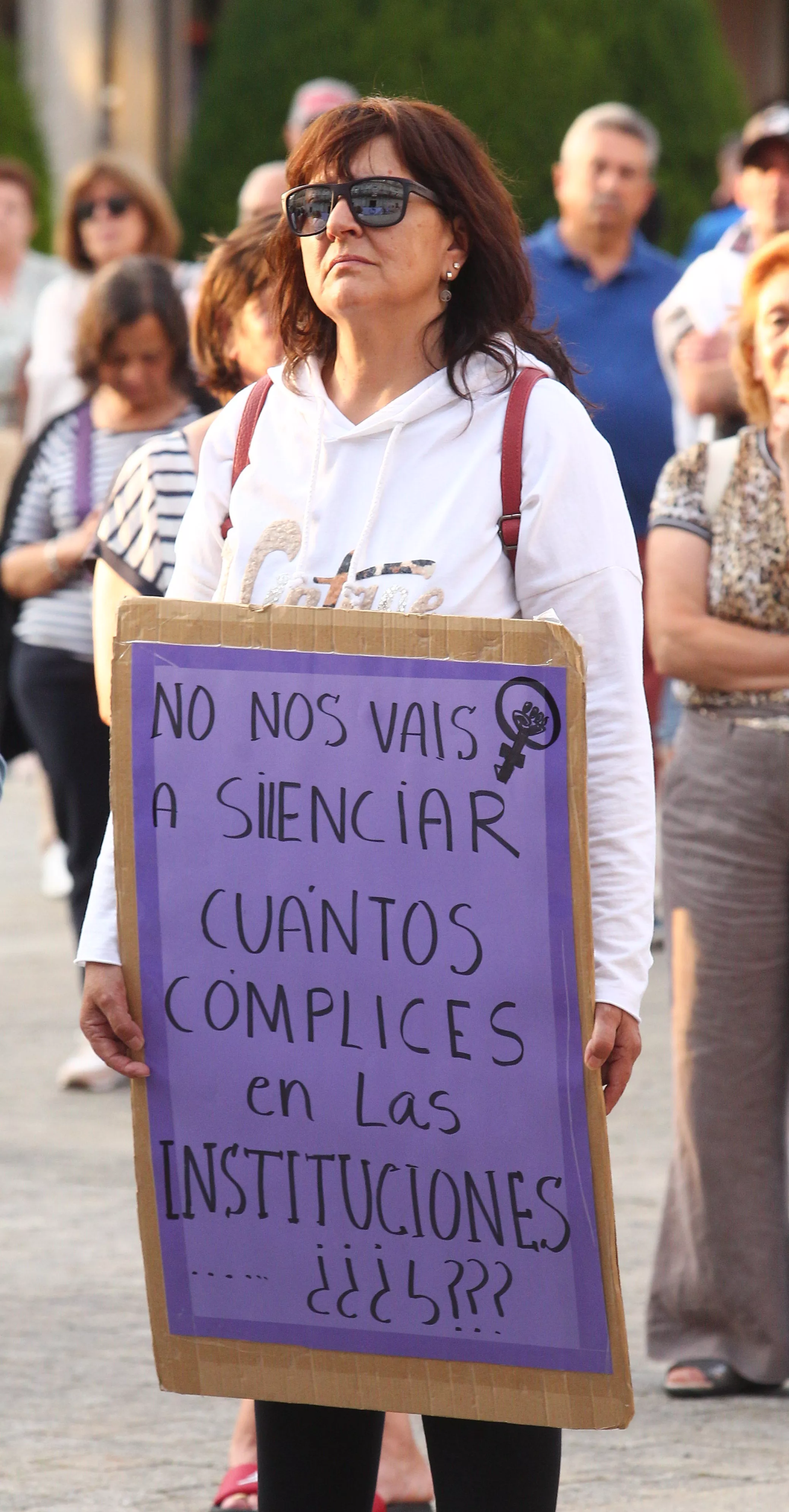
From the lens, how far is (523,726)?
2486 mm

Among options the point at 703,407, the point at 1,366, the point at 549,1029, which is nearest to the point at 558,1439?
the point at 549,1029

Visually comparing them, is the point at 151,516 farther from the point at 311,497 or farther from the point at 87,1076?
the point at 87,1076

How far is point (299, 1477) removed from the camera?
272 centimetres

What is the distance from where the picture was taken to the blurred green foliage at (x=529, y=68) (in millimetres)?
17078

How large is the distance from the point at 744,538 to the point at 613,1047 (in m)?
1.61

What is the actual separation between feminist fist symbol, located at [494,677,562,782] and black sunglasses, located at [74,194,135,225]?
19.0 feet

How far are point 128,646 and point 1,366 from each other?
8.51 metres

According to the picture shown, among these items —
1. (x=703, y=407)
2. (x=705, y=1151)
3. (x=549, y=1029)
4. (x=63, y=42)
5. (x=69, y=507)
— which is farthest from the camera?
(x=63, y=42)

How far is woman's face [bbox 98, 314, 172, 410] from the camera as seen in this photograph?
212 inches

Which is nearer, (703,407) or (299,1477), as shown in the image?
(299,1477)

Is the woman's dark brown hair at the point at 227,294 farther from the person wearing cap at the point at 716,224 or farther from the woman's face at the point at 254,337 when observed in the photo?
the person wearing cap at the point at 716,224

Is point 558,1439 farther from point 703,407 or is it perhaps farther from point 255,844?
point 703,407

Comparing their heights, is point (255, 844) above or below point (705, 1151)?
above

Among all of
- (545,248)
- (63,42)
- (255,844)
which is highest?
(63,42)
